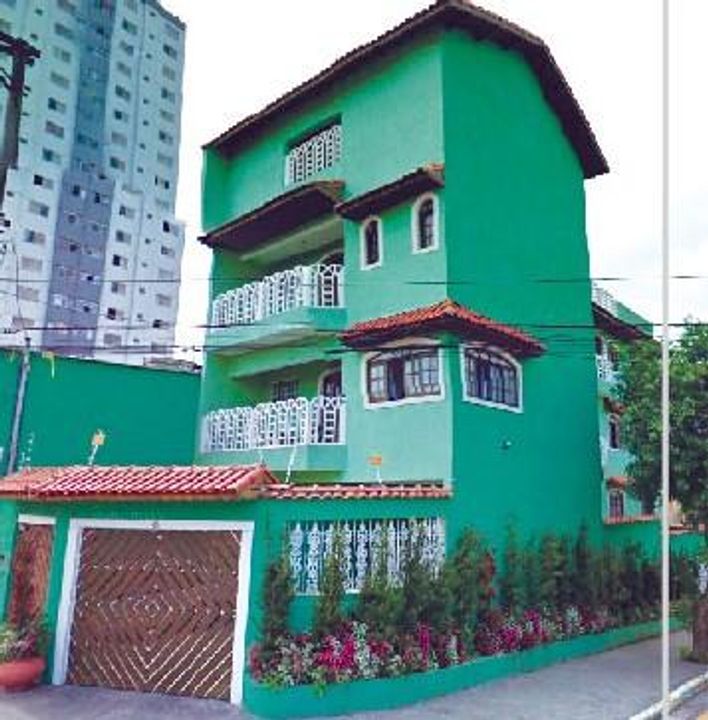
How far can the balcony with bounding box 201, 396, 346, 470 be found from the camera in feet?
52.2

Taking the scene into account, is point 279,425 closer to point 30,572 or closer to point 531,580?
point 30,572

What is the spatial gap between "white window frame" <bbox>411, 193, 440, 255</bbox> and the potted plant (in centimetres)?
1016

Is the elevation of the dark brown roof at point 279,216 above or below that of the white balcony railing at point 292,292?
above

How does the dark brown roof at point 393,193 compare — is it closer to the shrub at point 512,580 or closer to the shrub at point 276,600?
the shrub at point 512,580

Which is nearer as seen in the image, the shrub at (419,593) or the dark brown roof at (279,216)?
the shrub at (419,593)

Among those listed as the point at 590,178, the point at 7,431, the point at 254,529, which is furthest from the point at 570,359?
the point at 7,431

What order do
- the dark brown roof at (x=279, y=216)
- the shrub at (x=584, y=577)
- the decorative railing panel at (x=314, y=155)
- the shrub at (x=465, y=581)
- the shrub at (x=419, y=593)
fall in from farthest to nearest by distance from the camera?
the decorative railing panel at (x=314, y=155) < the dark brown roof at (x=279, y=216) < the shrub at (x=584, y=577) < the shrub at (x=465, y=581) < the shrub at (x=419, y=593)

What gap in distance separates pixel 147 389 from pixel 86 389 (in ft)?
5.86

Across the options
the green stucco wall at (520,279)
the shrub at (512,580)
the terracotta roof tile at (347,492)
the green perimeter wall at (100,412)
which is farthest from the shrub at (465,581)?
the green perimeter wall at (100,412)

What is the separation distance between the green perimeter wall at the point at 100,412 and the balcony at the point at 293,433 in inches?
112

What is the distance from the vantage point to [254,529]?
35.0ft

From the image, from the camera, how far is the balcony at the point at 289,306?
16547 millimetres

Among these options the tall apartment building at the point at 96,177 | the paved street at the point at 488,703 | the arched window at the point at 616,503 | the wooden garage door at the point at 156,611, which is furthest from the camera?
the tall apartment building at the point at 96,177

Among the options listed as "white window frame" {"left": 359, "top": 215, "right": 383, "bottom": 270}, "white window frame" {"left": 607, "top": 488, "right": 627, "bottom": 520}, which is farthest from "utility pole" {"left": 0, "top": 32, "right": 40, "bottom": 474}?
"white window frame" {"left": 607, "top": 488, "right": 627, "bottom": 520}
